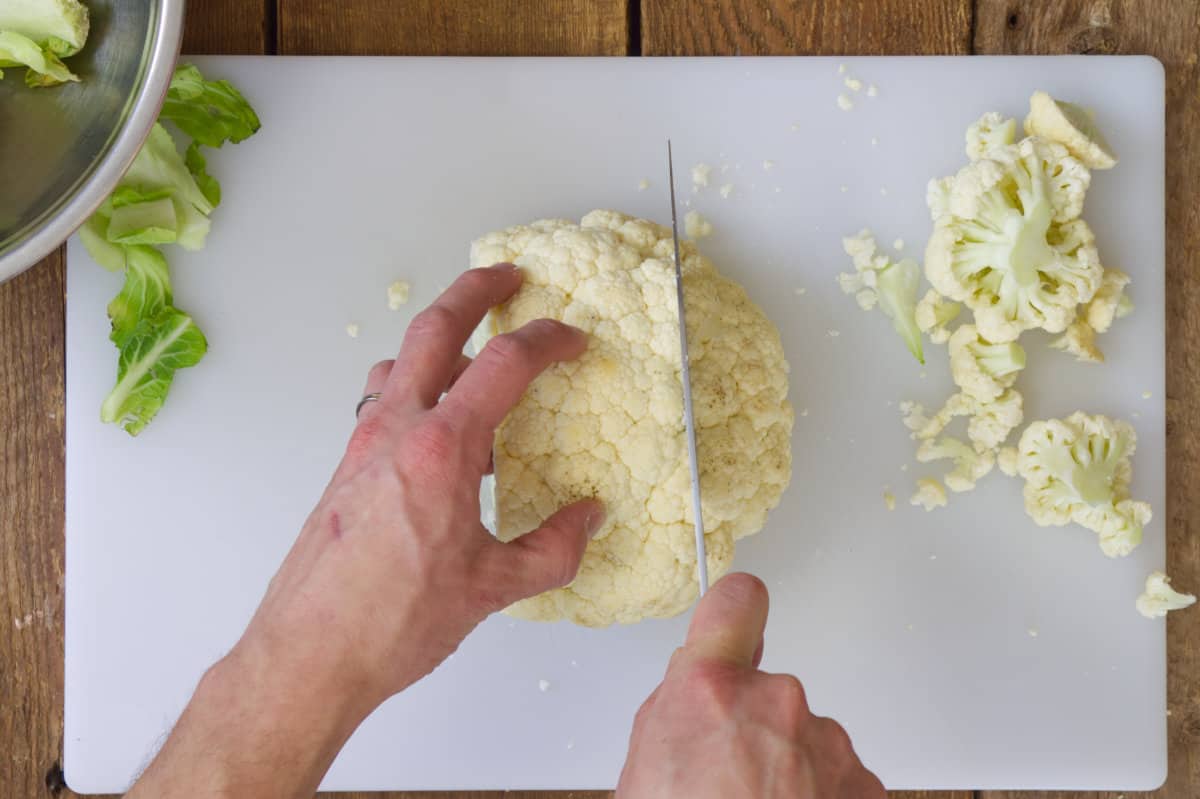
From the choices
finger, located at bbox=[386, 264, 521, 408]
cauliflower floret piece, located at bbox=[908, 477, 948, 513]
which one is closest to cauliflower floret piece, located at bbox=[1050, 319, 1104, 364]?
cauliflower floret piece, located at bbox=[908, 477, 948, 513]

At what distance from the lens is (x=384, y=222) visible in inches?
50.6

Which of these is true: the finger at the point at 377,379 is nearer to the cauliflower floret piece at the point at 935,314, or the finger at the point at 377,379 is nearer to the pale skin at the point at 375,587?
the pale skin at the point at 375,587

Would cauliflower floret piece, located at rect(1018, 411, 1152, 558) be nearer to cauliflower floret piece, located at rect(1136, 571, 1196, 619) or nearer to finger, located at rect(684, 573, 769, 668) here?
cauliflower floret piece, located at rect(1136, 571, 1196, 619)

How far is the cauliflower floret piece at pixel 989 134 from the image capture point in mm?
1266

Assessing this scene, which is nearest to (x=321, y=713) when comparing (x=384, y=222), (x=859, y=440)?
(x=384, y=222)

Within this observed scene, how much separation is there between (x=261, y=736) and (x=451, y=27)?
0.89m

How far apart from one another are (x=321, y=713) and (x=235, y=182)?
70 centimetres

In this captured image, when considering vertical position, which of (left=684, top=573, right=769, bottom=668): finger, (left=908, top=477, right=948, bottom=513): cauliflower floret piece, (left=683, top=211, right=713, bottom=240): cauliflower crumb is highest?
(left=683, top=211, right=713, bottom=240): cauliflower crumb

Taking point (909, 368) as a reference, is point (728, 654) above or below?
below

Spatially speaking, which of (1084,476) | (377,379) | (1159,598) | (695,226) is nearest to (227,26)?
(377,379)

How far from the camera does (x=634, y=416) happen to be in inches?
42.0

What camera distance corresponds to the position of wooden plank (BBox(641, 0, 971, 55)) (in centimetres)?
132

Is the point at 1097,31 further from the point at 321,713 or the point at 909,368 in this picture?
the point at 321,713

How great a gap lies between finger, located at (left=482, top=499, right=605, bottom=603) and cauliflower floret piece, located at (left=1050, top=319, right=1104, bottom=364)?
686mm
